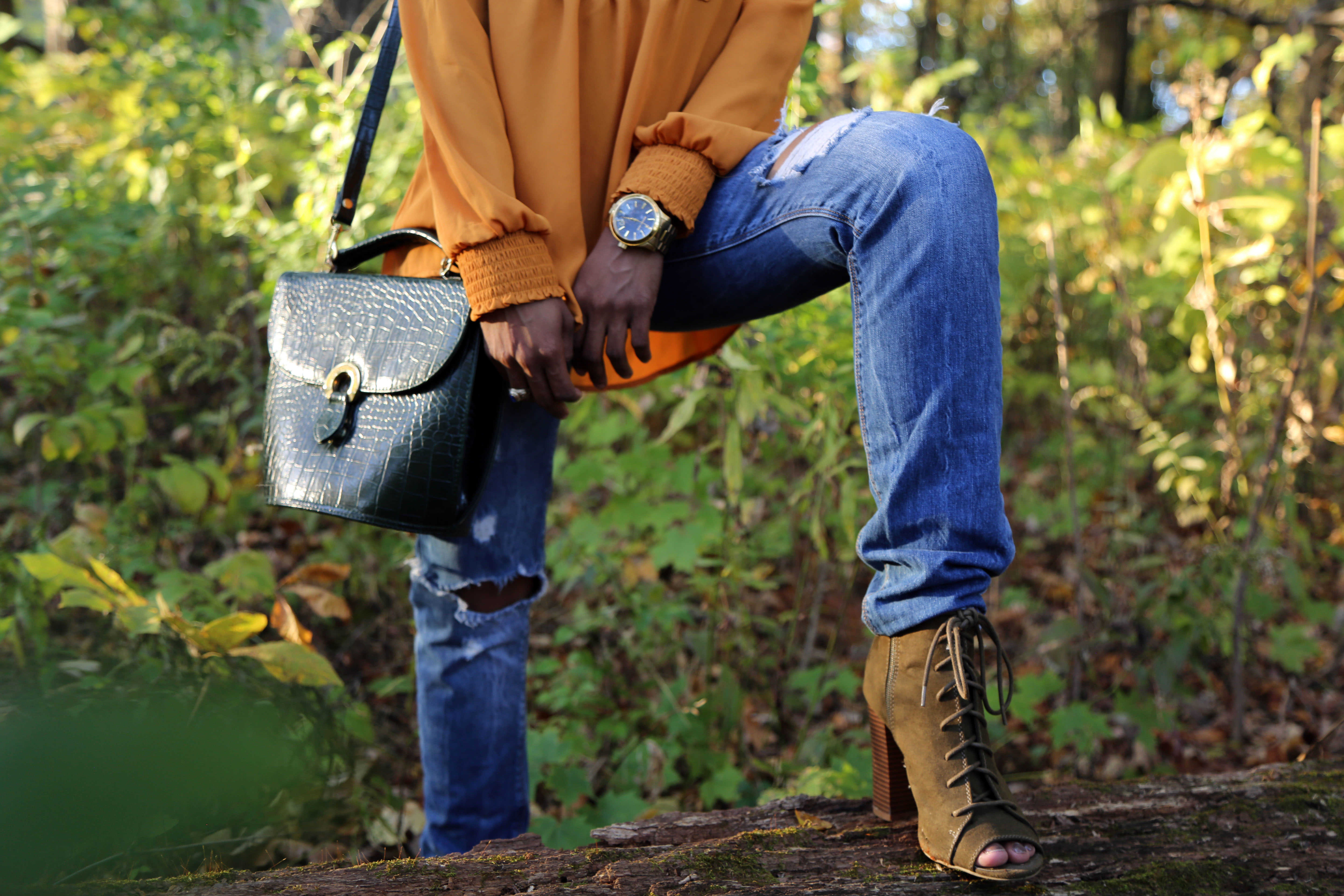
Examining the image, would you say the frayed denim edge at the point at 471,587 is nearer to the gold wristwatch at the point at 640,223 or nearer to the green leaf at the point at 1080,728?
the gold wristwatch at the point at 640,223

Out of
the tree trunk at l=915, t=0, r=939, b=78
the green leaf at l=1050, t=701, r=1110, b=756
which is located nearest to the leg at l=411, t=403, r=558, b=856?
the green leaf at l=1050, t=701, r=1110, b=756

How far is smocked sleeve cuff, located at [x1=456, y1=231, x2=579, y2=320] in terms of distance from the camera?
1.19m

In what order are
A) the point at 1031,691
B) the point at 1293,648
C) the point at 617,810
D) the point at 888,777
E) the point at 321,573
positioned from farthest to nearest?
the point at 1293,648 → the point at 1031,691 → the point at 321,573 → the point at 617,810 → the point at 888,777

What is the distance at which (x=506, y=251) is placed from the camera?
3.94ft

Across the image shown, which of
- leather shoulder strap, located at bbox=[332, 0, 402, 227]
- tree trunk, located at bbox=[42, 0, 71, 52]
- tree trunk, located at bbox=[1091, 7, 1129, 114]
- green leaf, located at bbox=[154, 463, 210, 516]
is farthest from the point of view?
tree trunk, located at bbox=[1091, 7, 1129, 114]

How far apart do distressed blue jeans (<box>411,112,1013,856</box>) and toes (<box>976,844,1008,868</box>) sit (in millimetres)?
302

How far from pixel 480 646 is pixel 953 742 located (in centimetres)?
83

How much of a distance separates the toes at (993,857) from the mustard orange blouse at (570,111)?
938mm

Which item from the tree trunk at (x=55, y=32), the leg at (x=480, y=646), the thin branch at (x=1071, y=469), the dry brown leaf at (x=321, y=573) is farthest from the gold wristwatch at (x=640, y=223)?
the tree trunk at (x=55, y=32)

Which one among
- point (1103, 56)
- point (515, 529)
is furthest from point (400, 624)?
point (1103, 56)

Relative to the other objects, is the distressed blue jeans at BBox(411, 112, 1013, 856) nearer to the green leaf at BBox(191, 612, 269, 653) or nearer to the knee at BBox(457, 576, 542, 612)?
the knee at BBox(457, 576, 542, 612)

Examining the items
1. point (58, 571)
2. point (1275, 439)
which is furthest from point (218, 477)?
point (1275, 439)

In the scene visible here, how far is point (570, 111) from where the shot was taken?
125 cm

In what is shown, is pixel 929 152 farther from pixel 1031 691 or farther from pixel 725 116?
pixel 1031 691
